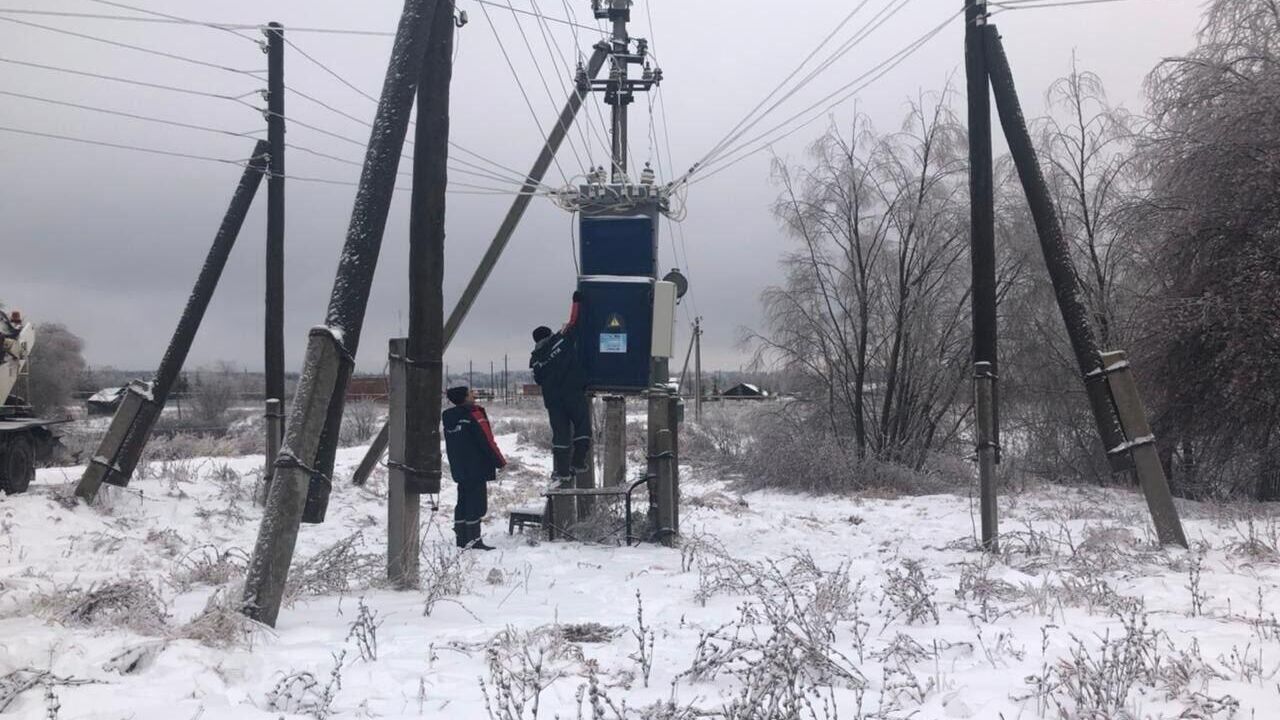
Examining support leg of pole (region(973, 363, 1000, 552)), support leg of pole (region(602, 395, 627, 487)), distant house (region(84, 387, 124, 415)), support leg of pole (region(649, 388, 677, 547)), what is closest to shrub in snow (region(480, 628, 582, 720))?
support leg of pole (region(649, 388, 677, 547))

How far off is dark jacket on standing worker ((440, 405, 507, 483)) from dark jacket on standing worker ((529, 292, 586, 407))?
0.72 m

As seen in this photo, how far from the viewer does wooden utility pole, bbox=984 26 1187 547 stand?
8.12 metres

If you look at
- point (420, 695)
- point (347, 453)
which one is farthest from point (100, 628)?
point (347, 453)

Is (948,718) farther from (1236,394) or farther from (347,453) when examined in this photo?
(347,453)

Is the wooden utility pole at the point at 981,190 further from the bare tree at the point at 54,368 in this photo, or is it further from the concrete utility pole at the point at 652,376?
the bare tree at the point at 54,368

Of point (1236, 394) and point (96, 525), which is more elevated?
point (1236, 394)

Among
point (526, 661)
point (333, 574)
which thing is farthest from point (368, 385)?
point (526, 661)

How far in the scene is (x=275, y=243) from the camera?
523 inches

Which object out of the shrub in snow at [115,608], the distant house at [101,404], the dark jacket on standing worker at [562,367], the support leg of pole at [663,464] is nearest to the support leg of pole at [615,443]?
the dark jacket on standing worker at [562,367]

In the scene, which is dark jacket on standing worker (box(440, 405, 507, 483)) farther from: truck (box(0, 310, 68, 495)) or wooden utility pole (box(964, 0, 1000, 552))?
truck (box(0, 310, 68, 495))

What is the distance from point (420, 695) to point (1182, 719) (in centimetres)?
302

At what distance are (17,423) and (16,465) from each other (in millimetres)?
651

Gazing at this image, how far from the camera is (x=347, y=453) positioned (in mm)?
21234

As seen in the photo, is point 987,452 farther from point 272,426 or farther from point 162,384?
point 162,384
